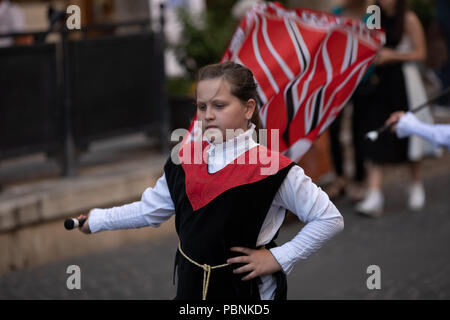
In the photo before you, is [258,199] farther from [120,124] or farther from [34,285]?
[120,124]

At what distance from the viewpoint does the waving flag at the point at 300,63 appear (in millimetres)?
3609

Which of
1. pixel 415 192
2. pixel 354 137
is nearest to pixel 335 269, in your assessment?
pixel 415 192

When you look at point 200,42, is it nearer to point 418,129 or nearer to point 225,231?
point 418,129

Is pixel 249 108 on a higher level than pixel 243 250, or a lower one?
higher

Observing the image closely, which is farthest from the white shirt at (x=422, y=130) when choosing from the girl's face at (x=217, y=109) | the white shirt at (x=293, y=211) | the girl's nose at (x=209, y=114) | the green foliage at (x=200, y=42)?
the green foliage at (x=200, y=42)

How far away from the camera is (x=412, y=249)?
6195 millimetres

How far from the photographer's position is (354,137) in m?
7.50

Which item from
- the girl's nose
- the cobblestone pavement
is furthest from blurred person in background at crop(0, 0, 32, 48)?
the girl's nose

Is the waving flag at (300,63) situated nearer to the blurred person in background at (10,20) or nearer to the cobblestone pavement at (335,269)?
the cobblestone pavement at (335,269)

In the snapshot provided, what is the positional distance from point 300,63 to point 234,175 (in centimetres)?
110

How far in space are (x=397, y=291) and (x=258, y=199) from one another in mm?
2668

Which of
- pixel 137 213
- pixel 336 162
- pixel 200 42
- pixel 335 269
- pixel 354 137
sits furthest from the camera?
pixel 200 42

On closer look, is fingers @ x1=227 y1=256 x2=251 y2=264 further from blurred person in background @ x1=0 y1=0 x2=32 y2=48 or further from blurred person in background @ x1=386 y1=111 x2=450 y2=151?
blurred person in background @ x1=0 y1=0 x2=32 y2=48
